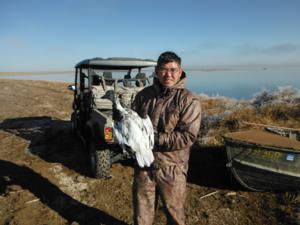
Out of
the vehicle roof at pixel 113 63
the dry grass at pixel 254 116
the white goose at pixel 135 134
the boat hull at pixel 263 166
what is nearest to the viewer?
the white goose at pixel 135 134

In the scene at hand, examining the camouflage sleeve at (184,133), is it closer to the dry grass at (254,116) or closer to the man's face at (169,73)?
the man's face at (169,73)

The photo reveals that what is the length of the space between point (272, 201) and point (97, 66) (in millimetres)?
4741

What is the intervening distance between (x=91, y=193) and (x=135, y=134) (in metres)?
3.14

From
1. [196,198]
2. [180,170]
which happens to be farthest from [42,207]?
[180,170]

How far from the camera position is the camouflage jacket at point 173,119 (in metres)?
2.59

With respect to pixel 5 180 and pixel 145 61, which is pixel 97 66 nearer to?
pixel 145 61

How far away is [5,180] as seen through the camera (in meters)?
5.76

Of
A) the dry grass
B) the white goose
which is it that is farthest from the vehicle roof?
the white goose

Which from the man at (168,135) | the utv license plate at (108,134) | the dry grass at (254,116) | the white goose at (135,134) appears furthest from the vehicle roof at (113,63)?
the white goose at (135,134)

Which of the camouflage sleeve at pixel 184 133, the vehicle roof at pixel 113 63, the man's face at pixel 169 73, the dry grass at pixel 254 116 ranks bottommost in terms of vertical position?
the dry grass at pixel 254 116

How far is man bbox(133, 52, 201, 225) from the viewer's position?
2613 mm

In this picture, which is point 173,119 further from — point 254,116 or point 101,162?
point 254,116

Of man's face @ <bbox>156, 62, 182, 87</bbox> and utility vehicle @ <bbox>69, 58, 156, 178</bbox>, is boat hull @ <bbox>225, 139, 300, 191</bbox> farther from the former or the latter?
man's face @ <bbox>156, 62, 182, 87</bbox>

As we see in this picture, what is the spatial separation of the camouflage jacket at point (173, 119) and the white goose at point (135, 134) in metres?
0.14
